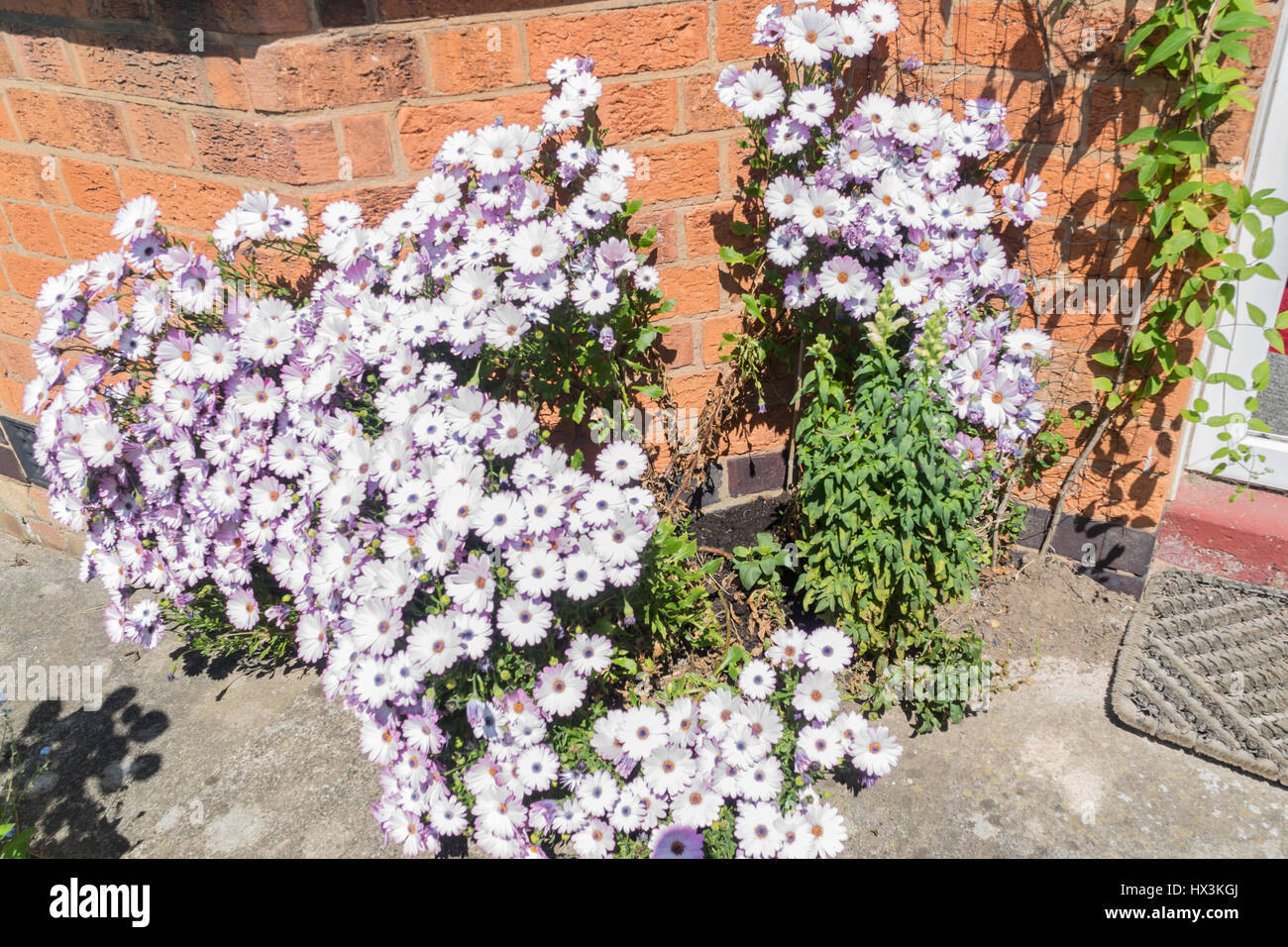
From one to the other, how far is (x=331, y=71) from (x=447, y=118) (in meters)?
0.35

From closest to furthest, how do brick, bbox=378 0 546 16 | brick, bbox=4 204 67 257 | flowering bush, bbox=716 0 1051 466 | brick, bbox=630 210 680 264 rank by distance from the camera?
brick, bbox=378 0 546 16 < flowering bush, bbox=716 0 1051 466 < brick, bbox=630 210 680 264 < brick, bbox=4 204 67 257

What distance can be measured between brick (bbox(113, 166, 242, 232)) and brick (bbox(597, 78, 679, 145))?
1.21 m

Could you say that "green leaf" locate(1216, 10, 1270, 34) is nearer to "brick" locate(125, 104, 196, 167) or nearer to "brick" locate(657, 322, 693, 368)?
"brick" locate(657, 322, 693, 368)

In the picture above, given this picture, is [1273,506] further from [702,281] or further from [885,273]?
[702,281]

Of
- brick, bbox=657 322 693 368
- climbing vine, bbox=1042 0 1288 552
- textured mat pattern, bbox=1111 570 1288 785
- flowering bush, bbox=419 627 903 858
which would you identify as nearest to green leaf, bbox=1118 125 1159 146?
climbing vine, bbox=1042 0 1288 552

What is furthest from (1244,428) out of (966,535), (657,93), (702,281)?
(657,93)

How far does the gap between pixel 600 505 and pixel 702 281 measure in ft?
3.76

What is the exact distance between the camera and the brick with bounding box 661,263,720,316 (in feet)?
9.92

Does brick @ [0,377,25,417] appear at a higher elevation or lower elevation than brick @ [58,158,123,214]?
lower

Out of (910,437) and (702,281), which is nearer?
(910,437)

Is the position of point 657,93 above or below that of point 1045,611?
above

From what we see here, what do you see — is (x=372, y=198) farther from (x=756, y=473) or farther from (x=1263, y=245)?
(x=1263, y=245)

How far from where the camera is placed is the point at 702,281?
3.07m

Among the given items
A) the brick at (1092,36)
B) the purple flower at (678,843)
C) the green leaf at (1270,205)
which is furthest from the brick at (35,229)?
the green leaf at (1270,205)
